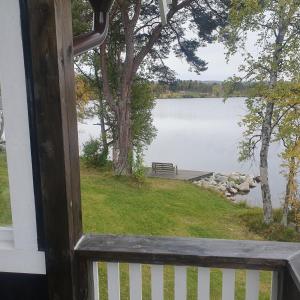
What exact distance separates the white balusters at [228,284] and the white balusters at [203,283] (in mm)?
45

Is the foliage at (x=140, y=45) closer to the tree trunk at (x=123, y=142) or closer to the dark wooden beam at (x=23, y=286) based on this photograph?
the tree trunk at (x=123, y=142)

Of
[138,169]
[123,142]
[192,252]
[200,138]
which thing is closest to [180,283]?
[192,252]

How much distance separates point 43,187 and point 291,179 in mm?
7168

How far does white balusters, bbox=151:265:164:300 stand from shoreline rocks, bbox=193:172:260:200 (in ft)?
32.4

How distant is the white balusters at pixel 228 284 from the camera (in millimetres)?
895

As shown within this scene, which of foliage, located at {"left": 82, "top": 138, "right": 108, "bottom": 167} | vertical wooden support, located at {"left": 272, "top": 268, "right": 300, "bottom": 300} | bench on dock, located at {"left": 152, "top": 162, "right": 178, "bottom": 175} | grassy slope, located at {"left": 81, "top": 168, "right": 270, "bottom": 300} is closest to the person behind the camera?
vertical wooden support, located at {"left": 272, "top": 268, "right": 300, "bottom": 300}

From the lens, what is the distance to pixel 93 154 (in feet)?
35.0

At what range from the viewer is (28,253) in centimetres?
93

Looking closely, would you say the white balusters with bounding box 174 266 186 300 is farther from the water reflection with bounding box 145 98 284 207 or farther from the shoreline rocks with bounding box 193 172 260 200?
the shoreline rocks with bounding box 193 172 260 200

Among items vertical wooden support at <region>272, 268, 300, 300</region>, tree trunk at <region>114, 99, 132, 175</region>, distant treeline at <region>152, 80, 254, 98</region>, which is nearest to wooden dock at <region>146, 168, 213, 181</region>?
tree trunk at <region>114, 99, 132, 175</region>

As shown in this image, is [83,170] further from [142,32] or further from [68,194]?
[68,194]

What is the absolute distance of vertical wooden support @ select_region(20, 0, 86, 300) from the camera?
820 millimetres

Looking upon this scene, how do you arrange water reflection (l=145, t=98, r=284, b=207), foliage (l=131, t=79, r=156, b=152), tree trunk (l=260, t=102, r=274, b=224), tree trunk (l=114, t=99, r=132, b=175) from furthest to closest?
water reflection (l=145, t=98, r=284, b=207) < foliage (l=131, t=79, r=156, b=152) < tree trunk (l=114, t=99, r=132, b=175) < tree trunk (l=260, t=102, r=274, b=224)

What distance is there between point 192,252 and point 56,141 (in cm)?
46
